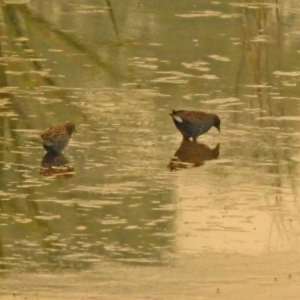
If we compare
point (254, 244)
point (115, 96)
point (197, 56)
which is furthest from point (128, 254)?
point (197, 56)

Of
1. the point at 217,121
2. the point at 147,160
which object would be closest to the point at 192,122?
the point at 217,121

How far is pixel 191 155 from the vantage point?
10.0 metres

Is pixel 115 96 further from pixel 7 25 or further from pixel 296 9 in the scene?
pixel 296 9

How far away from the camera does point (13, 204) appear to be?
8.49 m

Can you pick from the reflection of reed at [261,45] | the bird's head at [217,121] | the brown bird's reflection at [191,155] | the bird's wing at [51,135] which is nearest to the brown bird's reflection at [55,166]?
the bird's wing at [51,135]

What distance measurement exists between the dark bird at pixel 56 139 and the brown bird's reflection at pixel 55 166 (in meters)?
0.05

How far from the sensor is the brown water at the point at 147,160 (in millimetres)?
7324

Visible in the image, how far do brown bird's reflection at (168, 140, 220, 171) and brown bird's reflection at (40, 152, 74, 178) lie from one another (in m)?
0.79

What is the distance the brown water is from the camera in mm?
7324

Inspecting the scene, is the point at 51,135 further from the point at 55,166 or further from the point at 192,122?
the point at 192,122

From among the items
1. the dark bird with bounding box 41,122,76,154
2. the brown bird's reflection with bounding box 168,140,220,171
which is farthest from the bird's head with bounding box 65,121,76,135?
the brown bird's reflection with bounding box 168,140,220,171

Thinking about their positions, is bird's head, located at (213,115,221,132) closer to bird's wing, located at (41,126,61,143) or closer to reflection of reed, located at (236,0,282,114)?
reflection of reed, located at (236,0,282,114)

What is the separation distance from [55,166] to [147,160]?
729 millimetres

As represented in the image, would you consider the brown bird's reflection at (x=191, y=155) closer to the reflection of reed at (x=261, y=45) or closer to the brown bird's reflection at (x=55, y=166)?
the brown bird's reflection at (x=55, y=166)
